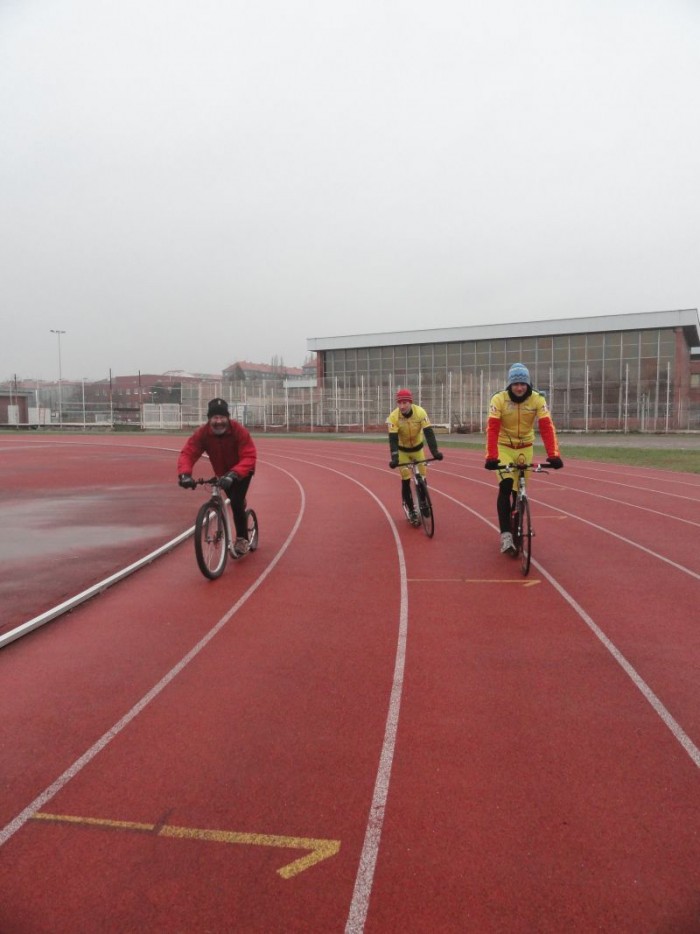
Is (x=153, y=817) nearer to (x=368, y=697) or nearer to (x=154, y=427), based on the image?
(x=368, y=697)

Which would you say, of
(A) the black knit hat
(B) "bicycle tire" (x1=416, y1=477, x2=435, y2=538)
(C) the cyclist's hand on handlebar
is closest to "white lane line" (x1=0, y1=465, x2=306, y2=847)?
(C) the cyclist's hand on handlebar

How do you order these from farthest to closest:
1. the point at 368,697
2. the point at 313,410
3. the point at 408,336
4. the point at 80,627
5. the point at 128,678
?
Result: the point at 408,336, the point at 313,410, the point at 80,627, the point at 128,678, the point at 368,697

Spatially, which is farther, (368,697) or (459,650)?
(459,650)

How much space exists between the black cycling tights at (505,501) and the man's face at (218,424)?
9.50 ft

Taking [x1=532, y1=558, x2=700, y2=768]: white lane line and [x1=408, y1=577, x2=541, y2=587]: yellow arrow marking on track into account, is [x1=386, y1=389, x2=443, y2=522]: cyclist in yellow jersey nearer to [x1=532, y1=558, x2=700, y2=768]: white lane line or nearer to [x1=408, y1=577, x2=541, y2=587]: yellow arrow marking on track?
[x1=408, y1=577, x2=541, y2=587]: yellow arrow marking on track

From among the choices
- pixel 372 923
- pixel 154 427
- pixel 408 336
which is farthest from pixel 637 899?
pixel 408 336

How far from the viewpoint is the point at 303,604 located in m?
5.39

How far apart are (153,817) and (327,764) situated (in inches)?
30.9

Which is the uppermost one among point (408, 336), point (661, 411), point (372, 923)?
point (408, 336)

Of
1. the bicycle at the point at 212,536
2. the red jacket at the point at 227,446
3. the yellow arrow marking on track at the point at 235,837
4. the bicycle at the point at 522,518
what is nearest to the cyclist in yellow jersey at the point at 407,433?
Answer: the bicycle at the point at 522,518

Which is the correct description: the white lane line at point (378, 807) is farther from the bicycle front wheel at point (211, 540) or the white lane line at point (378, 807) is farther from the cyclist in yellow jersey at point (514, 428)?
the cyclist in yellow jersey at point (514, 428)

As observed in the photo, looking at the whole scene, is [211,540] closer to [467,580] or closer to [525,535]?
[467,580]

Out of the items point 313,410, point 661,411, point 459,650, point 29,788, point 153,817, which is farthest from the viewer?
point 313,410

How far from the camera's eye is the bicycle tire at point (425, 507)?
8.05m
